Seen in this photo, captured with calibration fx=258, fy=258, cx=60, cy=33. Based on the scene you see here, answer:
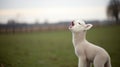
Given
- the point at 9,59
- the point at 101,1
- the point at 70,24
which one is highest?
the point at 101,1

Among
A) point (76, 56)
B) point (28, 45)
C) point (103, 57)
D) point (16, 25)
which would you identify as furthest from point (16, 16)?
point (103, 57)

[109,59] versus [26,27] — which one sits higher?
[26,27]

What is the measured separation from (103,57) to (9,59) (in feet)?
3.36

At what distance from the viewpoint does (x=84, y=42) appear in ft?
8.70

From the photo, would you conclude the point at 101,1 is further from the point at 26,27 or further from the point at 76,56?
the point at 26,27

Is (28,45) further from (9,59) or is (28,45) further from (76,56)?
(76,56)

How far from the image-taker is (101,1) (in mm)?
2809

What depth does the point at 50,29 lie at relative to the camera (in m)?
2.87

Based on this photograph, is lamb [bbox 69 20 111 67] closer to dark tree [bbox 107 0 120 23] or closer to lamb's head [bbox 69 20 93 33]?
lamb's head [bbox 69 20 93 33]

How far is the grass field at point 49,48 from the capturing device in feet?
9.07

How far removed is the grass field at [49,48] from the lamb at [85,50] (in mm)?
94

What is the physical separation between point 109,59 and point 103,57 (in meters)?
0.10

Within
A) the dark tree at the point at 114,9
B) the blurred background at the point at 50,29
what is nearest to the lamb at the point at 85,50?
the blurred background at the point at 50,29

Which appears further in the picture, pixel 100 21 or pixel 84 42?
pixel 100 21
